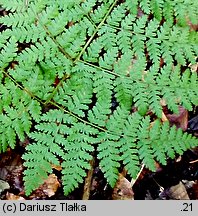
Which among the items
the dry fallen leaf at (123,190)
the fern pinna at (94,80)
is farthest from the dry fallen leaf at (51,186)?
the dry fallen leaf at (123,190)

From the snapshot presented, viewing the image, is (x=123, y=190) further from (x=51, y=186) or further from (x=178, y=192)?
(x=51, y=186)

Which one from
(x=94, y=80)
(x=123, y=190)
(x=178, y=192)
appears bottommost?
(x=123, y=190)

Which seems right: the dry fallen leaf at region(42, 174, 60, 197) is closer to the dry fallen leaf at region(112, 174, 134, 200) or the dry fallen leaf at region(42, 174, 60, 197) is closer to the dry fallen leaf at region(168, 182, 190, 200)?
the dry fallen leaf at region(112, 174, 134, 200)
